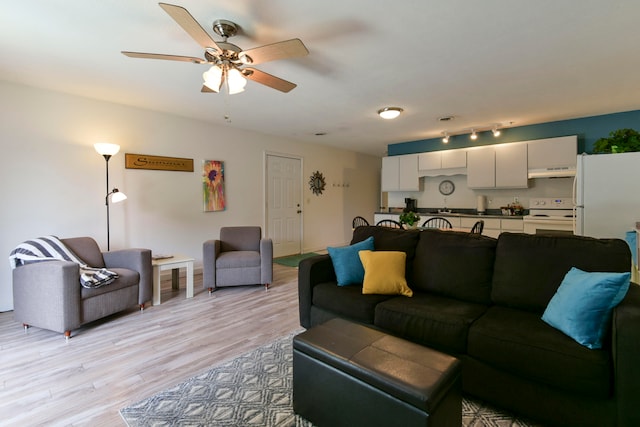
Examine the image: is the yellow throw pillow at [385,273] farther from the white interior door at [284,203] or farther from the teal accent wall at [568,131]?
the teal accent wall at [568,131]

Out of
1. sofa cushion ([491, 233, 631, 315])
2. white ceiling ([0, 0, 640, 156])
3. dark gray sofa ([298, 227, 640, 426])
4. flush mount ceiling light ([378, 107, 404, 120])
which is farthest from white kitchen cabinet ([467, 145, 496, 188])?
sofa cushion ([491, 233, 631, 315])

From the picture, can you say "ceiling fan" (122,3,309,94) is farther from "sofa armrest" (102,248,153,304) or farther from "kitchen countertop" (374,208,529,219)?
"kitchen countertop" (374,208,529,219)

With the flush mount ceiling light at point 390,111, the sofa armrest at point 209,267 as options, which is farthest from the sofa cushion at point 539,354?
the sofa armrest at point 209,267

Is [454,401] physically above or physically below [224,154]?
below

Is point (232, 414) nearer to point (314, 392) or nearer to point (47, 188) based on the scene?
point (314, 392)

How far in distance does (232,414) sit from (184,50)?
8.78ft

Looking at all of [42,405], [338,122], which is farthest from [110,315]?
[338,122]

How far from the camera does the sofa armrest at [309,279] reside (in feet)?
8.33

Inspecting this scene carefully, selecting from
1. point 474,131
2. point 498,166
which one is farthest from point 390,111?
point 498,166

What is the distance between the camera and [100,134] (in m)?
3.76

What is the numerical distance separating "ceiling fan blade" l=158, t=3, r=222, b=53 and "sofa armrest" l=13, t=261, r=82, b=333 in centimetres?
217

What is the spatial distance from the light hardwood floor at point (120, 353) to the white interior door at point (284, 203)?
93.7 inches

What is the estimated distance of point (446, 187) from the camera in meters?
→ 6.14

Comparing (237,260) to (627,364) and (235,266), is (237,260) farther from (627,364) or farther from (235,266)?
(627,364)
